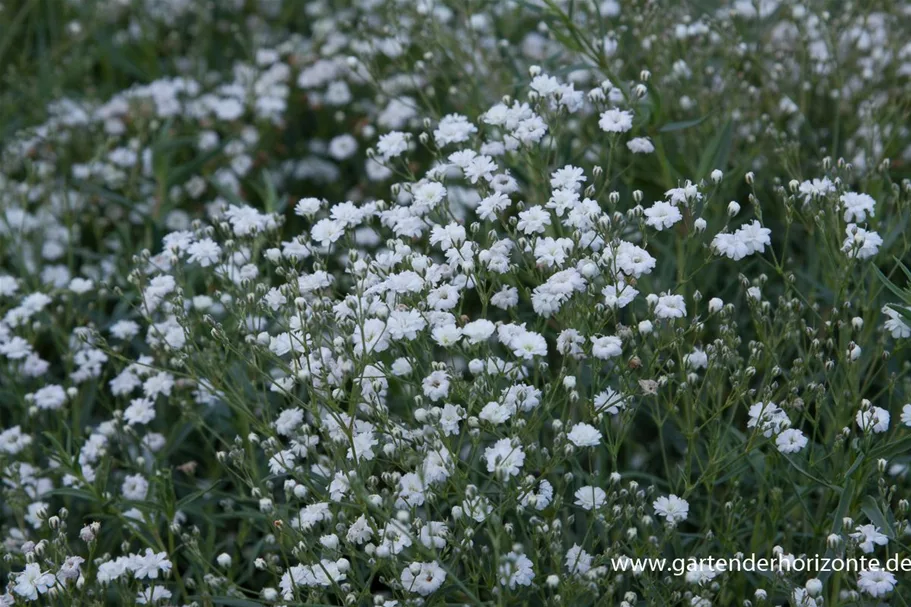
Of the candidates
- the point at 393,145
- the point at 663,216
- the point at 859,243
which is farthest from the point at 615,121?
the point at 859,243

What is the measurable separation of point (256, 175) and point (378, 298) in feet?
8.49

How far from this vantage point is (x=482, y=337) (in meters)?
2.75

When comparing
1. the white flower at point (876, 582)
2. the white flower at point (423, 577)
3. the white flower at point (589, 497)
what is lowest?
the white flower at point (876, 582)

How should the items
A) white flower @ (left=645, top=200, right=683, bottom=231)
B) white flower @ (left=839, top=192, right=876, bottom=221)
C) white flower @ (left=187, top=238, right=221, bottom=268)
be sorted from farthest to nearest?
white flower @ (left=187, top=238, right=221, bottom=268), white flower @ (left=839, top=192, right=876, bottom=221), white flower @ (left=645, top=200, right=683, bottom=231)

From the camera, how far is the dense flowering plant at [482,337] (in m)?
2.85

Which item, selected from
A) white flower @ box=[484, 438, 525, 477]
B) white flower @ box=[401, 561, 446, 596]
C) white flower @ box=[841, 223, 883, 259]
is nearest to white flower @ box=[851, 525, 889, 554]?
white flower @ box=[841, 223, 883, 259]

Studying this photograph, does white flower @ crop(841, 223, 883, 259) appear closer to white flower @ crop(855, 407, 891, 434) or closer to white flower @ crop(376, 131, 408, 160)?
white flower @ crop(855, 407, 891, 434)

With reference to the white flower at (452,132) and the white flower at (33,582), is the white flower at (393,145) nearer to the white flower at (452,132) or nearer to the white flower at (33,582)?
the white flower at (452,132)

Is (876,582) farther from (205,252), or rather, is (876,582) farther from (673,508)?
(205,252)

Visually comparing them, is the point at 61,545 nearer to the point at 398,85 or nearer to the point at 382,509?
the point at 382,509

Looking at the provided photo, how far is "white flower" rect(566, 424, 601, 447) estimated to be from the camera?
2820 mm

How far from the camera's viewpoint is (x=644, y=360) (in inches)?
142

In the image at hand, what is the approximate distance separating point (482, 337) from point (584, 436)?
398 mm

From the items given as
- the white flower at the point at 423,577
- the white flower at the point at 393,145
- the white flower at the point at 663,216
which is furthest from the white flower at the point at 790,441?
the white flower at the point at 393,145
